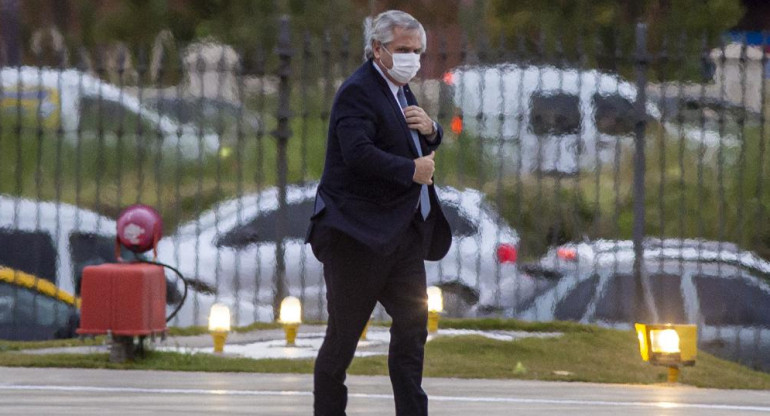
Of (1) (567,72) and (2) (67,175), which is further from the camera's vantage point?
(2) (67,175)

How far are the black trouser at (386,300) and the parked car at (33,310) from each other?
6639 millimetres

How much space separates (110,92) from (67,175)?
4326mm

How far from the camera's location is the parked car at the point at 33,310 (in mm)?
12977

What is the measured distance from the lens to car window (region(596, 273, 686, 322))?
42.6 feet

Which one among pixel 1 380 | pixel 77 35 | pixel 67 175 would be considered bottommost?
pixel 1 380

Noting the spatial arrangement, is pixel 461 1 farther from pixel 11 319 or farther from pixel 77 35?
pixel 11 319

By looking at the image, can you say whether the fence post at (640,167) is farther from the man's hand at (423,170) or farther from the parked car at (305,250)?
the man's hand at (423,170)

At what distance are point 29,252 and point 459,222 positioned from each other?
10.9 ft

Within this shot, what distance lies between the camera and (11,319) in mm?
12969

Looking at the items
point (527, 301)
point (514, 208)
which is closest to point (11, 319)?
point (527, 301)

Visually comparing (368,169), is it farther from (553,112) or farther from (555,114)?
(553,112)

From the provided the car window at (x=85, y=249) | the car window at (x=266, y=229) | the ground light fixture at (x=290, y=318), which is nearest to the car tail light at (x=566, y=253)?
the car window at (x=266, y=229)

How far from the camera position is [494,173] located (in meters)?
15.0

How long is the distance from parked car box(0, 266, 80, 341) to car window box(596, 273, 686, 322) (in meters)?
3.83
